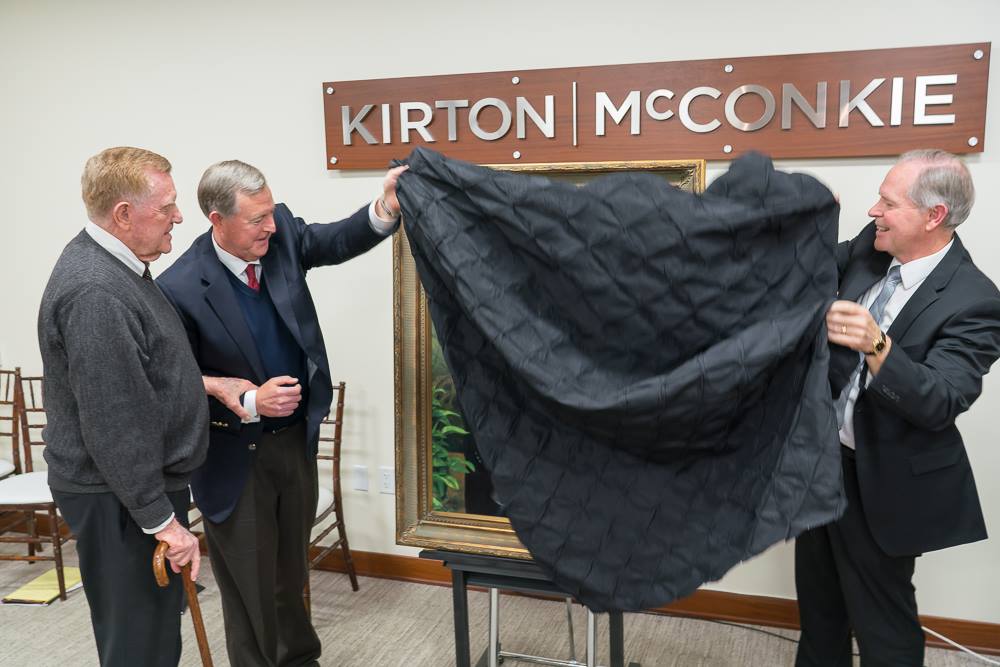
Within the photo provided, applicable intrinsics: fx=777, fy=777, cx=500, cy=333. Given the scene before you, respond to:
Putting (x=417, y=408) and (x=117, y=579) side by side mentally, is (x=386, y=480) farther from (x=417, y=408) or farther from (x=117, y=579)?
(x=117, y=579)

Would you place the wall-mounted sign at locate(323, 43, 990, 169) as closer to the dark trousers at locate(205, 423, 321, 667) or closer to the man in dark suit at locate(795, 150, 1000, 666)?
the man in dark suit at locate(795, 150, 1000, 666)

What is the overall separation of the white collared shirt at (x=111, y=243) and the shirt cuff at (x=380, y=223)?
619 millimetres

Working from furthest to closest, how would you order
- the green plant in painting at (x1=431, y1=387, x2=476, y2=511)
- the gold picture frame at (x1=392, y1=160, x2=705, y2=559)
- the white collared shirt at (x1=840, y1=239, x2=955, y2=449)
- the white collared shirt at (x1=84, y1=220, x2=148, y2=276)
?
the green plant in painting at (x1=431, y1=387, x2=476, y2=511) → the gold picture frame at (x1=392, y1=160, x2=705, y2=559) → the white collared shirt at (x1=840, y1=239, x2=955, y2=449) → the white collared shirt at (x1=84, y1=220, x2=148, y2=276)

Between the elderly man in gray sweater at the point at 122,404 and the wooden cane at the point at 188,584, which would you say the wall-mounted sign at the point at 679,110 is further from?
the wooden cane at the point at 188,584

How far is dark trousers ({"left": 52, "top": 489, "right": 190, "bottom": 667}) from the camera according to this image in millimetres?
1890

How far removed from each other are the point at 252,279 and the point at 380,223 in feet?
1.37

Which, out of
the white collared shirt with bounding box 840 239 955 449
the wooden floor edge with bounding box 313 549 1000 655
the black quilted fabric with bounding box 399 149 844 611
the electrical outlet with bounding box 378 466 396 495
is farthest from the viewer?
the electrical outlet with bounding box 378 466 396 495

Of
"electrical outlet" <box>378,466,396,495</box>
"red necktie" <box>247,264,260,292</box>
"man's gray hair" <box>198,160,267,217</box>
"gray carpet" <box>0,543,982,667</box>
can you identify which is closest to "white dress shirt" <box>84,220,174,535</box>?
"man's gray hair" <box>198,160,267,217</box>

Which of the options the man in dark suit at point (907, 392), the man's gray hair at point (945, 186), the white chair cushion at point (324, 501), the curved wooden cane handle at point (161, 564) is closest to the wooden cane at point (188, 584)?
the curved wooden cane handle at point (161, 564)

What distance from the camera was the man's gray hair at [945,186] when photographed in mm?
1884

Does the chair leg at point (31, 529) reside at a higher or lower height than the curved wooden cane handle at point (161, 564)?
lower

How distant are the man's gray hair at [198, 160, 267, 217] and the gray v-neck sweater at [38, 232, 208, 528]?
300 mm

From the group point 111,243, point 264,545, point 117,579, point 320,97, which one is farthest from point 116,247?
point 320,97

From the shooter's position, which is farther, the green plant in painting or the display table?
the green plant in painting
